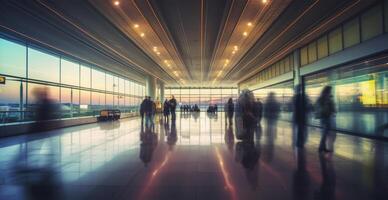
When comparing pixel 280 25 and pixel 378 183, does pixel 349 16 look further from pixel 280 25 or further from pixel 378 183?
pixel 378 183

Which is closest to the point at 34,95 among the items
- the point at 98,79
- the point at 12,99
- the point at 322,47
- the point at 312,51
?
the point at 12,99

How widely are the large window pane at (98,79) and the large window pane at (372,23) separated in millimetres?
19491

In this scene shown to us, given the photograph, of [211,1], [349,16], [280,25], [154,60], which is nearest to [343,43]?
[349,16]

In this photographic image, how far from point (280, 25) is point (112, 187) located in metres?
10.7

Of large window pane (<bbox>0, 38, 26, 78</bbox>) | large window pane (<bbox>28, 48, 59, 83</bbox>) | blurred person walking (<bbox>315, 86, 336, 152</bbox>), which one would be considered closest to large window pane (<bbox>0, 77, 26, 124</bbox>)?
large window pane (<bbox>0, 38, 26, 78</bbox>)

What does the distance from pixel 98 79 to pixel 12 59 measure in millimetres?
10196

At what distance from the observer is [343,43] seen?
11.2 metres

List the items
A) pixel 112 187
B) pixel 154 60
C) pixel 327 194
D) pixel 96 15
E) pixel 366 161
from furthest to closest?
pixel 154 60, pixel 96 15, pixel 366 161, pixel 112 187, pixel 327 194

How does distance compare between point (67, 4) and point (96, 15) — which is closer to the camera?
point (67, 4)

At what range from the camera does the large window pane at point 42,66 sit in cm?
1380

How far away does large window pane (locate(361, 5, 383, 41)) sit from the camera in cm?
891

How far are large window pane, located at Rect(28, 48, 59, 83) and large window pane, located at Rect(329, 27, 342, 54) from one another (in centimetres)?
1607

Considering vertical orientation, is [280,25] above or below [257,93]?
above

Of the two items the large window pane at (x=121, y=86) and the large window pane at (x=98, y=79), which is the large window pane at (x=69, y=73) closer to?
the large window pane at (x=98, y=79)
